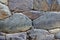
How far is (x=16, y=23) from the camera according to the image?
2080mm

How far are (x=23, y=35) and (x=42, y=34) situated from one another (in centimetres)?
24

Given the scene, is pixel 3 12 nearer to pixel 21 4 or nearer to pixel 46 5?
pixel 21 4

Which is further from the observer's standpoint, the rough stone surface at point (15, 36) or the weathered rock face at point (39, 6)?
the weathered rock face at point (39, 6)

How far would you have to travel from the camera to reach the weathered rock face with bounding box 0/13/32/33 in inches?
81.4

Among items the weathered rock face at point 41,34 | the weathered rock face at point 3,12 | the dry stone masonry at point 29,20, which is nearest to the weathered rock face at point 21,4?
the dry stone masonry at point 29,20

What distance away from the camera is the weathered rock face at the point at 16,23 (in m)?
2.07

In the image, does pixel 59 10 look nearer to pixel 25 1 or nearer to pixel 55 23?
pixel 55 23

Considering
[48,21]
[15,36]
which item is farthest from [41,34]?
[15,36]

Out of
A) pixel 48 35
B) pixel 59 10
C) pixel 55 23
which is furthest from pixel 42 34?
pixel 59 10

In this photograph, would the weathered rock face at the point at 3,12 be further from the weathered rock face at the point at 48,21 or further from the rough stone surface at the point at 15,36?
the weathered rock face at the point at 48,21

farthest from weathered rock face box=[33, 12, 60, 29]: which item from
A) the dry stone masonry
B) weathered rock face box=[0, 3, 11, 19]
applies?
weathered rock face box=[0, 3, 11, 19]

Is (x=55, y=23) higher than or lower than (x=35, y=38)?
higher

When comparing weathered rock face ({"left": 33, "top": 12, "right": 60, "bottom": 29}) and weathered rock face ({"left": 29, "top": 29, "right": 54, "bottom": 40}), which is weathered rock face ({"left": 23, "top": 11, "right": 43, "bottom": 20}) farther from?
weathered rock face ({"left": 29, "top": 29, "right": 54, "bottom": 40})

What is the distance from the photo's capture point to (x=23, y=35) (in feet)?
6.80
